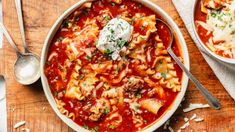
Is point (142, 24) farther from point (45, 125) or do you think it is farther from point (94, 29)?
point (45, 125)

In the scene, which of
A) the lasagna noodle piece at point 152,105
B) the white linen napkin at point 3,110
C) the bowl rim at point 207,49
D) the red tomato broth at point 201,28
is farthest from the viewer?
the white linen napkin at point 3,110

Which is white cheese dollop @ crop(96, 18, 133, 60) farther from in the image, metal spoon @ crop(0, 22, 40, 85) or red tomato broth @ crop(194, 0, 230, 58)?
metal spoon @ crop(0, 22, 40, 85)

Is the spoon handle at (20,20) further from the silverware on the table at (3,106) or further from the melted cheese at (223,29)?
the melted cheese at (223,29)

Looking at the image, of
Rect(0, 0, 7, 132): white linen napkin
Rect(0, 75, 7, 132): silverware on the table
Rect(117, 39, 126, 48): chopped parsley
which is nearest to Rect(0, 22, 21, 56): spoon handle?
Rect(0, 0, 7, 132): white linen napkin

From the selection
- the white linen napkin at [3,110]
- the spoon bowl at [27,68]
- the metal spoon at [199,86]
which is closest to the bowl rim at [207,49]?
the metal spoon at [199,86]

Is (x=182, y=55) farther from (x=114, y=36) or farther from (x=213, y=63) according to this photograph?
(x=114, y=36)

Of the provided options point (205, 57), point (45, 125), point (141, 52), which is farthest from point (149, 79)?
point (45, 125)

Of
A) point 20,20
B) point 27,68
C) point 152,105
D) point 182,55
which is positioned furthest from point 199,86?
point 20,20
